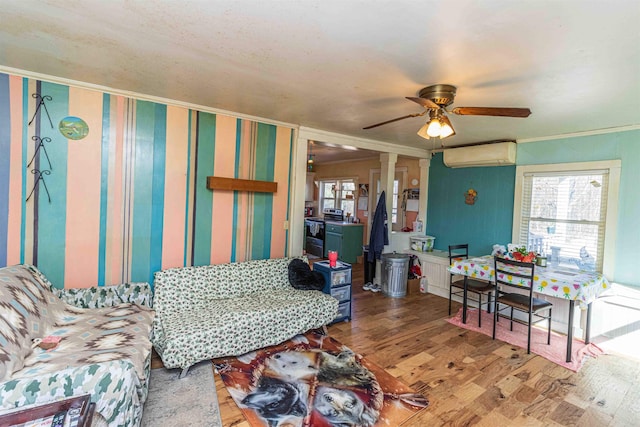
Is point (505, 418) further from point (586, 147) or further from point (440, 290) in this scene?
point (586, 147)

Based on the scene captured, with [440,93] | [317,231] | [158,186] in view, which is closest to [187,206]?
[158,186]

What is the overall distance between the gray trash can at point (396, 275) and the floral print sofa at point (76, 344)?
318cm

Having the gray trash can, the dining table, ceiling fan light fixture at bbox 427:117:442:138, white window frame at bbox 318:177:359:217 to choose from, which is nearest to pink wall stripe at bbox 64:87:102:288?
ceiling fan light fixture at bbox 427:117:442:138

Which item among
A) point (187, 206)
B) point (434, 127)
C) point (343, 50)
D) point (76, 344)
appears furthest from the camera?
point (187, 206)

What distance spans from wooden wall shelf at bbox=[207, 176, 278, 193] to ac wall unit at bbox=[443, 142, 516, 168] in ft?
9.09

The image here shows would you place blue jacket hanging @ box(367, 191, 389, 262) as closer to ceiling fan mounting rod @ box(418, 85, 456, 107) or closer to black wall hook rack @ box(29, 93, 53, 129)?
ceiling fan mounting rod @ box(418, 85, 456, 107)

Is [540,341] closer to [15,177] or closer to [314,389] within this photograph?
[314,389]

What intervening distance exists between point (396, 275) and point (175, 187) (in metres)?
3.25

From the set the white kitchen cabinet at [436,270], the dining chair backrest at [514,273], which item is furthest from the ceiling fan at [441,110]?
the white kitchen cabinet at [436,270]

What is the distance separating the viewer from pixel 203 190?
3.28 metres

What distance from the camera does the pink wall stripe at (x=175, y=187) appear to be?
121 inches

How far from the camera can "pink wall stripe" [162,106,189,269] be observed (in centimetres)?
307

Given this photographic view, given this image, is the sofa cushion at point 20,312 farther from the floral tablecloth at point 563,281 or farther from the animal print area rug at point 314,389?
the floral tablecloth at point 563,281

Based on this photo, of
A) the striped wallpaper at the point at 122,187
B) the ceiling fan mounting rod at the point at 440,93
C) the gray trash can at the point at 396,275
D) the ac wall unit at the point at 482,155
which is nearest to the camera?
the ceiling fan mounting rod at the point at 440,93
